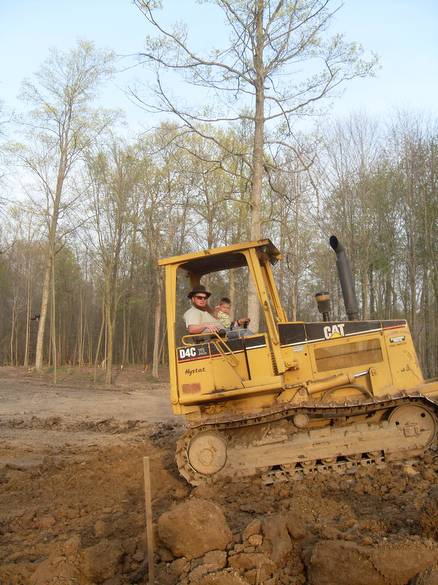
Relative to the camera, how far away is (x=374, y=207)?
25125mm

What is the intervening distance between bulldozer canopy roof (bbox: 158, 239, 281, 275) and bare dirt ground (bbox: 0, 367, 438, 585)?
2676 millimetres

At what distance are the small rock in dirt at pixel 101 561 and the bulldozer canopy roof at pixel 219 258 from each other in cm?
327

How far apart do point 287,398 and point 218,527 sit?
260cm

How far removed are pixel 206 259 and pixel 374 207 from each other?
20323 millimetres

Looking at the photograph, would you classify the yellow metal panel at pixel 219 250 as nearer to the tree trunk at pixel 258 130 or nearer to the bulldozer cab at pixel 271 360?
the bulldozer cab at pixel 271 360

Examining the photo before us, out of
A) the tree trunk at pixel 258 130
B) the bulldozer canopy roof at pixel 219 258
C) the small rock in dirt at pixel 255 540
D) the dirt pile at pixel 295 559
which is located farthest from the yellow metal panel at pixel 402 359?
the tree trunk at pixel 258 130

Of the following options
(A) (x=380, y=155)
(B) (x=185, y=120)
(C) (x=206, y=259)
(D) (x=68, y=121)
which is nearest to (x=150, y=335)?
(D) (x=68, y=121)

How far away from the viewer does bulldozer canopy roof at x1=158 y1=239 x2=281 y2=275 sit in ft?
20.7

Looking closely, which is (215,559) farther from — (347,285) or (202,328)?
(347,285)

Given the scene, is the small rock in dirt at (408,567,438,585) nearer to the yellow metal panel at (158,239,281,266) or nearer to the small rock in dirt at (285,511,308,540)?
the small rock in dirt at (285,511,308,540)

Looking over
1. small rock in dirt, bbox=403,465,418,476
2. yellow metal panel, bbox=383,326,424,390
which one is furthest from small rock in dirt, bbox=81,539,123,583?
yellow metal panel, bbox=383,326,424,390

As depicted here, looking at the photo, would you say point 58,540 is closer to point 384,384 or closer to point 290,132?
point 384,384

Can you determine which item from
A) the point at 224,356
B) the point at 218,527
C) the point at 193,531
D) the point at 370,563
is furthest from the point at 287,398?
the point at 370,563

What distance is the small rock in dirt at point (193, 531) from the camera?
3.90 meters
